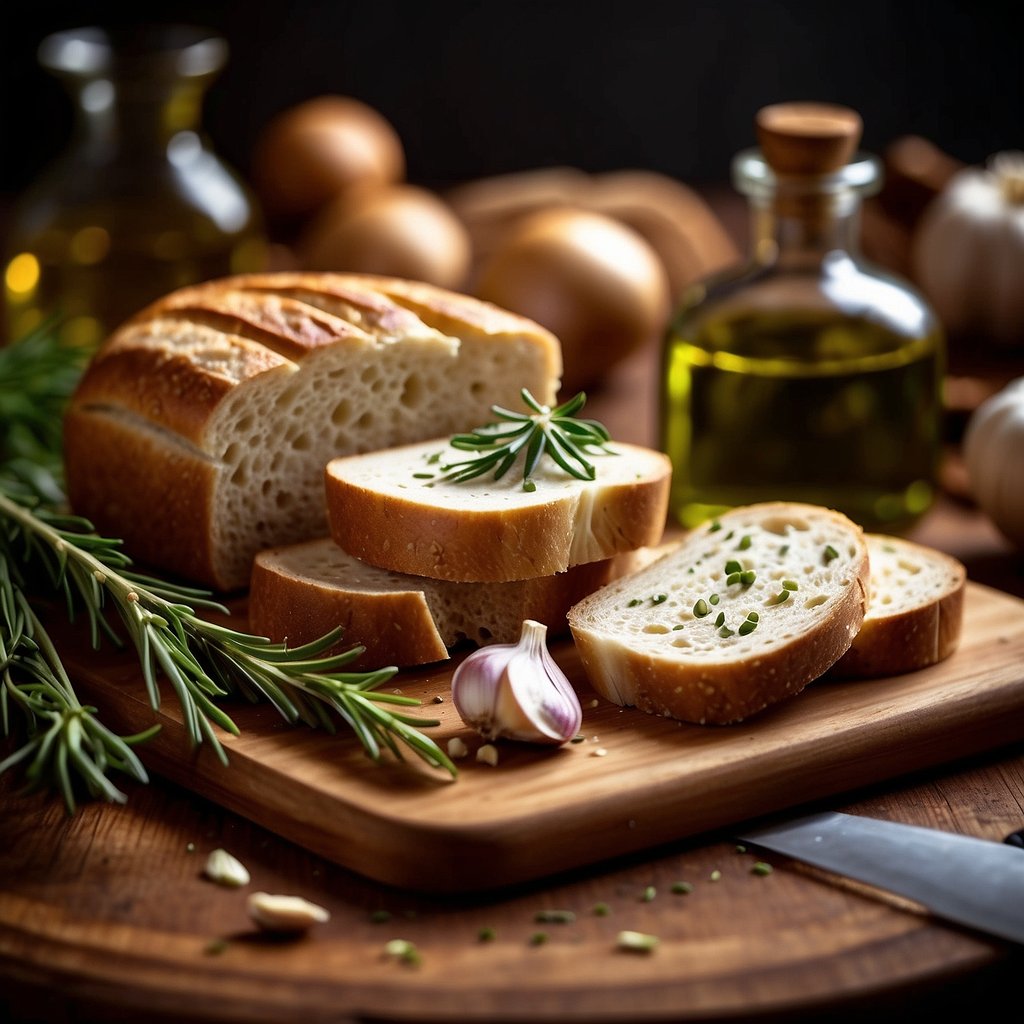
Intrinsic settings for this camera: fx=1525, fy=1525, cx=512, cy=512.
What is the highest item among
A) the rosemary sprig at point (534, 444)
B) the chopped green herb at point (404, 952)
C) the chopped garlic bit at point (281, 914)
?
the rosemary sprig at point (534, 444)

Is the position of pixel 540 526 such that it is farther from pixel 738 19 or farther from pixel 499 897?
pixel 738 19

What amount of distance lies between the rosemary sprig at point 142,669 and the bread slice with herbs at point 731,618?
0.39m

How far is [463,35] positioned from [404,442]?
4.03 meters

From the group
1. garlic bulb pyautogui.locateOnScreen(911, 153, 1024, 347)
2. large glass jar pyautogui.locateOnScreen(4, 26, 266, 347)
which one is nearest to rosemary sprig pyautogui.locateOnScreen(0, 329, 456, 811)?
large glass jar pyautogui.locateOnScreen(4, 26, 266, 347)

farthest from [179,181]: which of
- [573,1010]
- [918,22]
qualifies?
[918,22]

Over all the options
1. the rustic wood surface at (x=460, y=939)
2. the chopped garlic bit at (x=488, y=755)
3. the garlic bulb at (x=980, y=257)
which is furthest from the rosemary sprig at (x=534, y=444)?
the garlic bulb at (x=980, y=257)

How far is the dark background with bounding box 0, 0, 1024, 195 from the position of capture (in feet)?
22.0

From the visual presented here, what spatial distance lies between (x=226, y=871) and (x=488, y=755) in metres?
0.45

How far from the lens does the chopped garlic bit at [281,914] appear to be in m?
2.15

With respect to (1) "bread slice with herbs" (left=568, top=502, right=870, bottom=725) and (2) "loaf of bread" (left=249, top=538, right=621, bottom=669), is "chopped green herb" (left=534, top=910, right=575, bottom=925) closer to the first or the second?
(1) "bread slice with herbs" (left=568, top=502, right=870, bottom=725)

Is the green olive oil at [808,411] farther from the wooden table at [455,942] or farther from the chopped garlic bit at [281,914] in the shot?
the chopped garlic bit at [281,914]

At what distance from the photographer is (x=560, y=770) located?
7.98ft

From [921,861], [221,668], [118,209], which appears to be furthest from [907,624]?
[118,209]

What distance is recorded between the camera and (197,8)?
6.42 metres
